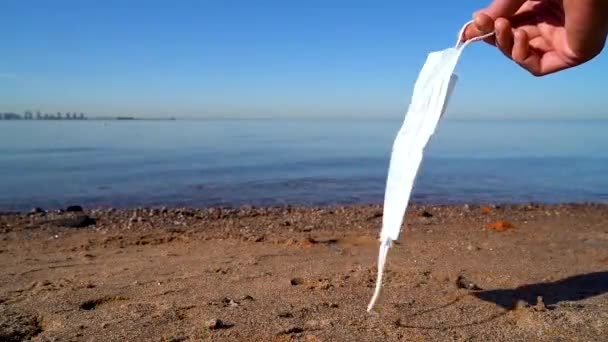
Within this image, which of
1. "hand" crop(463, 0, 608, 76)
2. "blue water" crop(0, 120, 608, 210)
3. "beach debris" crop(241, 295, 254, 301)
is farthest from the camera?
"blue water" crop(0, 120, 608, 210)

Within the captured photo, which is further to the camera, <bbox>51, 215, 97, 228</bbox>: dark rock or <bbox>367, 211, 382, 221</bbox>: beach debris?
<bbox>367, 211, 382, 221</bbox>: beach debris

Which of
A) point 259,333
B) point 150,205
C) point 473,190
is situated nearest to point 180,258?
point 259,333

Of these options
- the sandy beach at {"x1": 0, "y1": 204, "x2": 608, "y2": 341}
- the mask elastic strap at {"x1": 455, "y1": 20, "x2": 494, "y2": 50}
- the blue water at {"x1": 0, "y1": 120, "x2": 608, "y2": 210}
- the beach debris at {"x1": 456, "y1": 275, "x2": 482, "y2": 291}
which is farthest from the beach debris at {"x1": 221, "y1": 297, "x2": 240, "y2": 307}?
the blue water at {"x1": 0, "y1": 120, "x2": 608, "y2": 210}

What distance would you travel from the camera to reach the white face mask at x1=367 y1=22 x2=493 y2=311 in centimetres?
230

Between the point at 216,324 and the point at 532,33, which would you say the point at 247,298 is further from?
the point at 532,33

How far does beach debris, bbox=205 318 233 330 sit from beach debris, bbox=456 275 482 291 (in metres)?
2.44

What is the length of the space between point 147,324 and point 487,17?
348cm

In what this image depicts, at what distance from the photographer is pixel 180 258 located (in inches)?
268

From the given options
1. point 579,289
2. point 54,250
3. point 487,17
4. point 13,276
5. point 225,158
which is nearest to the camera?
point 487,17

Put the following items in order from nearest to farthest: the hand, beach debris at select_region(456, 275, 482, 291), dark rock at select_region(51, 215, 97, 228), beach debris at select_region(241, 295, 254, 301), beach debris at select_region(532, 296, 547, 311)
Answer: the hand, beach debris at select_region(532, 296, 547, 311), beach debris at select_region(241, 295, 254, 301), beach debris at select_region(456, 275, 482, 291), dark rock at select_region(51, 215, 97, 228)

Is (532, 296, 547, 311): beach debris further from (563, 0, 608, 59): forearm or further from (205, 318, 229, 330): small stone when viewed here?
(563, 0, 608, 59): forearm

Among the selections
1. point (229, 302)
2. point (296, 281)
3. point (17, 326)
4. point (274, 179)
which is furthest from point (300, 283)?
point (274, 179)

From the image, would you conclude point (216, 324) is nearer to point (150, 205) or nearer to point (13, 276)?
point (13, 276)

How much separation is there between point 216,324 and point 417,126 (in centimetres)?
266
